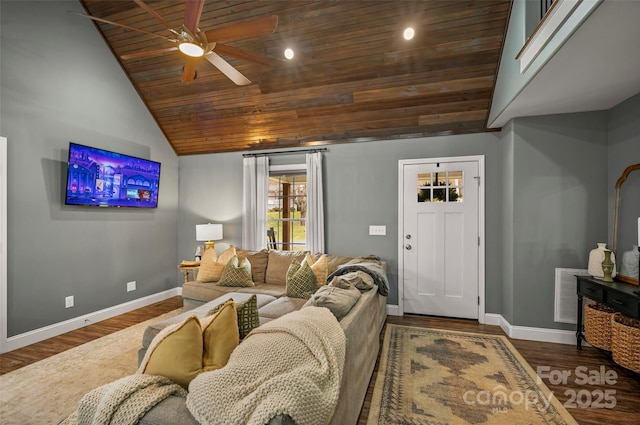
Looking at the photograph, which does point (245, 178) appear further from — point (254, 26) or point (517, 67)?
point (517, 67)

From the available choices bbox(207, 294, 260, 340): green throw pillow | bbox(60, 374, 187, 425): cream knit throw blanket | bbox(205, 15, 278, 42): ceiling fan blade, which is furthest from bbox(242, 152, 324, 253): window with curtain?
bbox(60, 374, 187, 425): cream knit throw blanket

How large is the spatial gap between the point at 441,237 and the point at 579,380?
6.27 ft

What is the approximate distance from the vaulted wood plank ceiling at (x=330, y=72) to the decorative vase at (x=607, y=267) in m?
1.89

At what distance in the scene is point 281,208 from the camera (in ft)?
15.9

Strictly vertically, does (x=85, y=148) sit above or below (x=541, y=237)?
above

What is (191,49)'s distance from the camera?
7.88 ft

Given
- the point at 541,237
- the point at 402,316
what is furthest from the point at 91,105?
the point at 541,237

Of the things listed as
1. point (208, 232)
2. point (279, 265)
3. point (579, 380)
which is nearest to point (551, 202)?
point (579, 380)

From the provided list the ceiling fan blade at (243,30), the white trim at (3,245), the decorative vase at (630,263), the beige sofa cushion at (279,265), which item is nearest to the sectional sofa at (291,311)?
the beige sofa cushion at (279,265)

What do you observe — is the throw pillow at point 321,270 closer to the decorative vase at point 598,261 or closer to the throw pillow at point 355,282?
the throw pillow at point 355,282

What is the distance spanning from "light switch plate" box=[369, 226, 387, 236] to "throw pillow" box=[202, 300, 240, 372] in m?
3.15

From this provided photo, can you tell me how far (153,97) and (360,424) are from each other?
15.7ft

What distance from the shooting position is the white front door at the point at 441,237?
156 inches

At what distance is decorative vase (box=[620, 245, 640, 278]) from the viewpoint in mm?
2712
